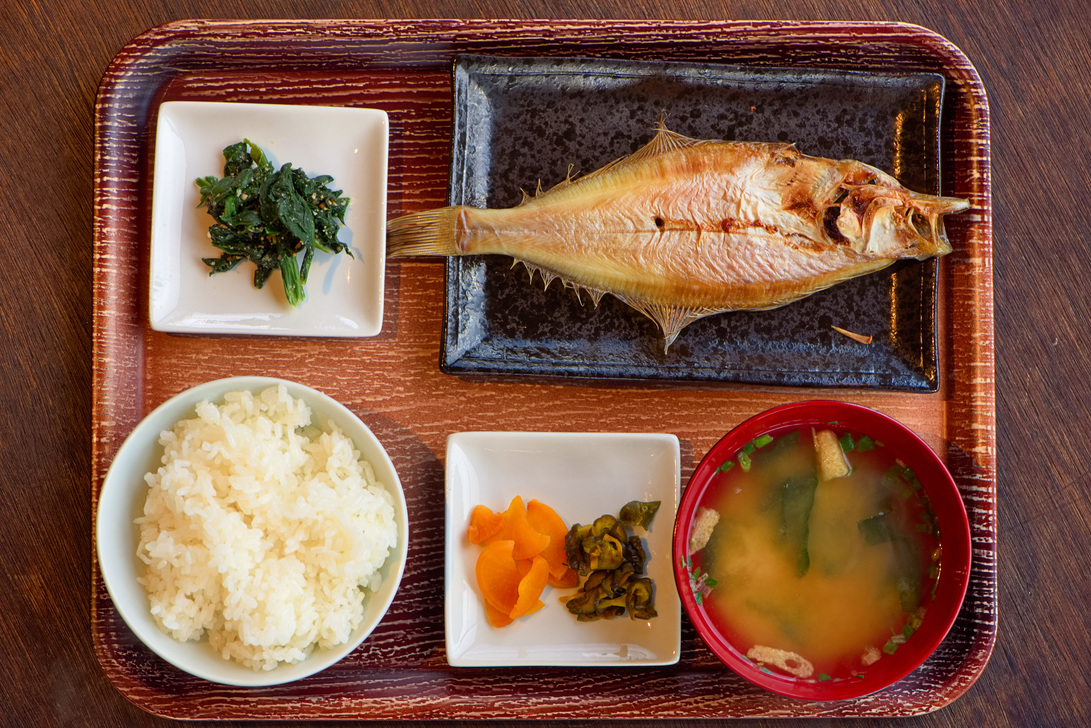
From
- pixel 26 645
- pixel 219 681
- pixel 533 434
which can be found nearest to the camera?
pixel 219 681

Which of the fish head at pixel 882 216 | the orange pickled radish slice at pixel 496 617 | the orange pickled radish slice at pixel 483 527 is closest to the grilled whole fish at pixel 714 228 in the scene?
the fish head at pixel 882 216

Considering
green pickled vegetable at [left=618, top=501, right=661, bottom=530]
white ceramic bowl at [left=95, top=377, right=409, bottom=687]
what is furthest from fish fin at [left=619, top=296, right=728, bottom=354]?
white ceramic bowl at [left=95, top=377, right=409, bottom=687]

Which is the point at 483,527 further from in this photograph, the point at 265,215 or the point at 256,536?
the point at 265,215

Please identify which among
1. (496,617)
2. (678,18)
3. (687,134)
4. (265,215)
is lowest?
(496,617)

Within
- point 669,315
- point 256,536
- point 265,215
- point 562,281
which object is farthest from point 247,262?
point 669,315

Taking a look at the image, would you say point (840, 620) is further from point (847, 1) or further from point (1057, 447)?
Answer: point (847, 1)

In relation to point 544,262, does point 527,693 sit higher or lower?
lower

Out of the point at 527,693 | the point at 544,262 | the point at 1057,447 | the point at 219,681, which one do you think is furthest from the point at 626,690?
the point at 1057,447
